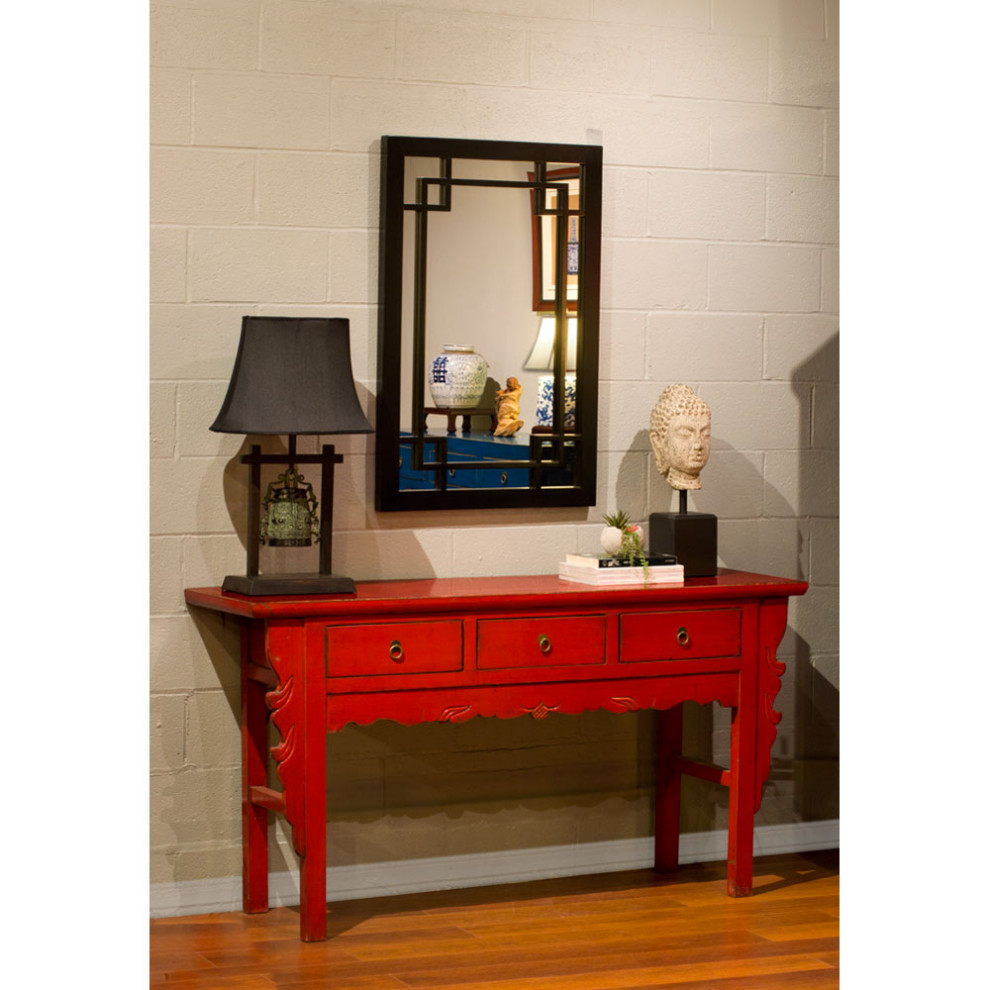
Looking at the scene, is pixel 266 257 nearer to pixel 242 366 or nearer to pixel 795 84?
pixel 242 366

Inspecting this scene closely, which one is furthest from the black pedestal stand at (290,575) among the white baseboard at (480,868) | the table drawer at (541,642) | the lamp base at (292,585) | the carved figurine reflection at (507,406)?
the white baseboard at (480,868)

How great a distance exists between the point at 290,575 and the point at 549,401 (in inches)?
37.4

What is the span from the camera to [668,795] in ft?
13.4

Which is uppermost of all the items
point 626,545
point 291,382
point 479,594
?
point 291,382

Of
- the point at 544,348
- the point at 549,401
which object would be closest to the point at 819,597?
the point at 549,401

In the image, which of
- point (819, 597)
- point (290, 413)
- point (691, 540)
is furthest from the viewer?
point (819, 597)

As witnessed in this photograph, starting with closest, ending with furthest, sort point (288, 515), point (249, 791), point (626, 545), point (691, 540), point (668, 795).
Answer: point (288, 515), point (249, 791), point (626, 545), point (691, 540), point (668, 795)

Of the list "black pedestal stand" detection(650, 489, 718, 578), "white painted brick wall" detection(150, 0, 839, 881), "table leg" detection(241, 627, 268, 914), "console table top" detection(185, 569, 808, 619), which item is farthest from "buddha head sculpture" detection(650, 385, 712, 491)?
"table leg" detection(241, 627, 268, 914)

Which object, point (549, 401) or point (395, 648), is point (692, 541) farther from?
point (395, 648)

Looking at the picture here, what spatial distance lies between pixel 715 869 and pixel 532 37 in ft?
8.18

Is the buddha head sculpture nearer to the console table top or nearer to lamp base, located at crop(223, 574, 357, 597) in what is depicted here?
the console table top
